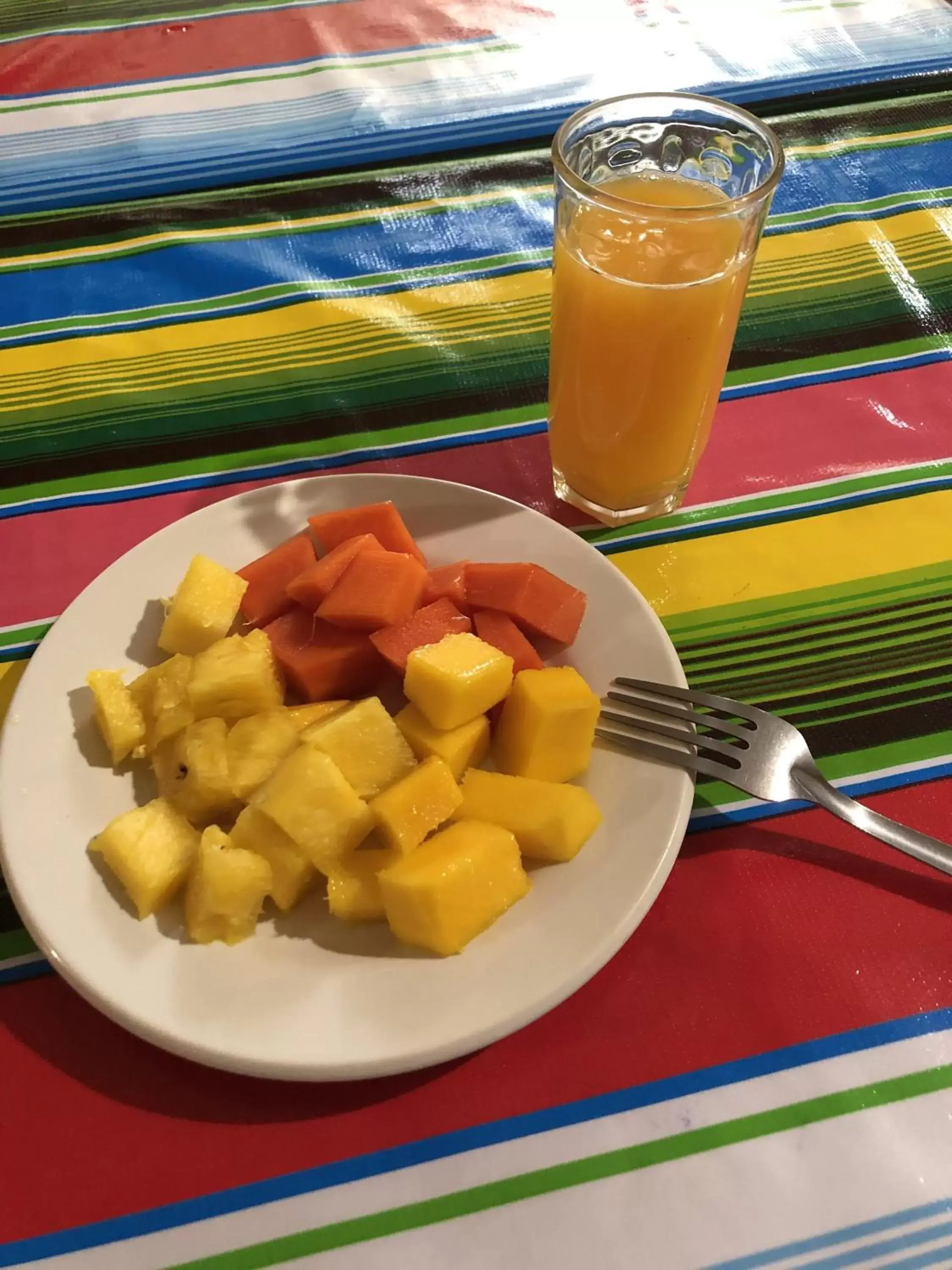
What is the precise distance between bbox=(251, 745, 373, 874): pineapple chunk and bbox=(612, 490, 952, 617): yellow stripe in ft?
1.58

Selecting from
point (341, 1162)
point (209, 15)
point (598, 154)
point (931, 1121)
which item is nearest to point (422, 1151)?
point (341, 1162)

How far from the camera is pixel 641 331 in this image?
1.04 meters

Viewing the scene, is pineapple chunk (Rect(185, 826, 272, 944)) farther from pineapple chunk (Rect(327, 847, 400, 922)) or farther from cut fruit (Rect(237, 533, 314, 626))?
cut fruit (Rect(237, 533, 314, 626))

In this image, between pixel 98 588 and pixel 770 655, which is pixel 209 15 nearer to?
pixel 98 588

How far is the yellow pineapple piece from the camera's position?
915mm

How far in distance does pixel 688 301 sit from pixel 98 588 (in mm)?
704

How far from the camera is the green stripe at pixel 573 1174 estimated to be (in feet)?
2.27

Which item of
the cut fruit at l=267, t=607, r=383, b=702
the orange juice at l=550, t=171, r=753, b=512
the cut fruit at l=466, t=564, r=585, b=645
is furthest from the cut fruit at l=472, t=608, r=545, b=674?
the orange juice at l=550, t=171, r=753, b=512

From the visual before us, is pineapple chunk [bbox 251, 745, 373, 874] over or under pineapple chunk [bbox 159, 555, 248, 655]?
under

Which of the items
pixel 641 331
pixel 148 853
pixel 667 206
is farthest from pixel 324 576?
pixel 667 206

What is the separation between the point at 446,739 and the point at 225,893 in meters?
0.24

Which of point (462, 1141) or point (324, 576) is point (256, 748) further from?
point (462, 1141)

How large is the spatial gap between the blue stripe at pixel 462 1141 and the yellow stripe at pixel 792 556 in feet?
1.65

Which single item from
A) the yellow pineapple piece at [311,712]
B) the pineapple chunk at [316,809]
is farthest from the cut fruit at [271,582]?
the pineapple chunk at [316,809]
